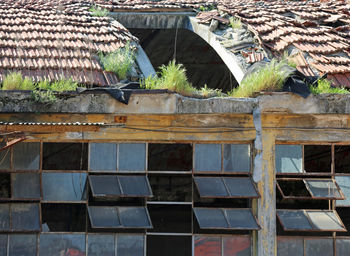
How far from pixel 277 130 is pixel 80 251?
Answer: 3.38 meters

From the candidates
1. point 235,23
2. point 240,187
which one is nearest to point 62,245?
point 240,187

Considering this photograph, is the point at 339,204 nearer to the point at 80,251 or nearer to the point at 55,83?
the point at 80,251

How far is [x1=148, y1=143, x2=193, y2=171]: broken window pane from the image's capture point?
29.6ft

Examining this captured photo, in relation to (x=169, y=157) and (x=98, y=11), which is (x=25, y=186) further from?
(x=98, y=11)

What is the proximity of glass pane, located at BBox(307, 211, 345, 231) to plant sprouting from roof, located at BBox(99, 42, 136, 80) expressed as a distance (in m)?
3.55

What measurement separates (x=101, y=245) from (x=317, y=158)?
376 centimetres

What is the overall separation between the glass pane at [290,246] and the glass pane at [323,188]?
75 cm

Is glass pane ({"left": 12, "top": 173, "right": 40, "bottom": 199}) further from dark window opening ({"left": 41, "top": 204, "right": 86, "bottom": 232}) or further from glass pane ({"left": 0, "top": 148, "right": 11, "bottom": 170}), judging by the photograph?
dark window opening ({"left": 41, "top": 204, "right": 86, "bottom": 232})

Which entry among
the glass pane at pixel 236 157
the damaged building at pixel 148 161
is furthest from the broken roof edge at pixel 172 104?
the glass pane at pixel 236 157

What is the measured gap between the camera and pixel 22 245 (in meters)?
8.18

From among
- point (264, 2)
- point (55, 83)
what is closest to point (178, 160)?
point (55, 83)

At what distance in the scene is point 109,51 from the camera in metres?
9.26

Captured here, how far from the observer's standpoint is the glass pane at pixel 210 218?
810cm

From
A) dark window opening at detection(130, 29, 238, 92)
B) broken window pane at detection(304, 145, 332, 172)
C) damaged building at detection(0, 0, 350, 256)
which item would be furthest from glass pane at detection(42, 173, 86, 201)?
dark window opening at detection(130, 29, 238, 92)
